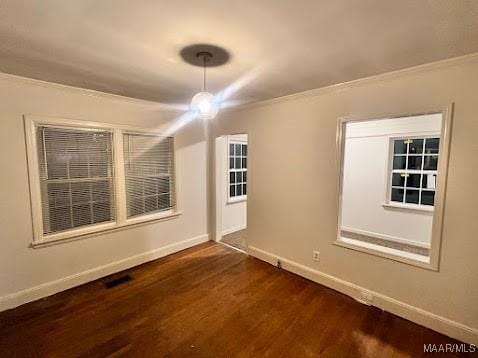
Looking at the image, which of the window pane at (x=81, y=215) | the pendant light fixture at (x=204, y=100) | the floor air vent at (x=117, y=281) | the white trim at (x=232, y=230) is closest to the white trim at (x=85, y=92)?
the window pane at (x=81, y=215)

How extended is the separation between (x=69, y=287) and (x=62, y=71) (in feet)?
7.87

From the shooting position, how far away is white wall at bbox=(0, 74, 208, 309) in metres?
2.34

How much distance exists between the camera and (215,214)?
170 inches

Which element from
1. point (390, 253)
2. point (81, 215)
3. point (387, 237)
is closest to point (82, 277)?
point (81, 215)

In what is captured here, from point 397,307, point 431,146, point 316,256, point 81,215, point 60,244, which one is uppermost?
point 431,146

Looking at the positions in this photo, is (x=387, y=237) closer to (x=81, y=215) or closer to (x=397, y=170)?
(x=397, y=170)

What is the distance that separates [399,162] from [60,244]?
538 cm

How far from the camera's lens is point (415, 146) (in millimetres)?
4090

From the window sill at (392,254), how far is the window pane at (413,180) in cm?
232

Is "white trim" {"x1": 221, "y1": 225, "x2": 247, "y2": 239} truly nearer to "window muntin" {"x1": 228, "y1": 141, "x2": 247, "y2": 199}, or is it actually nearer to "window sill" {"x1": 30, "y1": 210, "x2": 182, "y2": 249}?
"window muntin" {"x1": 228, "y1": 141, "x2": 247, "y2": 199}

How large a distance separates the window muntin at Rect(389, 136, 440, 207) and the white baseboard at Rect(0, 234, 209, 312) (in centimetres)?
396

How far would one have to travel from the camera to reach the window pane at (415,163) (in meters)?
4.10

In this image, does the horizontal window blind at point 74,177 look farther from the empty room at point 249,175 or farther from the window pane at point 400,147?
the window pane at point 400,147

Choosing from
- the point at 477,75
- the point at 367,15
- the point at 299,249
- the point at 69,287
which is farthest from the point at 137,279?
the point at 477,75
